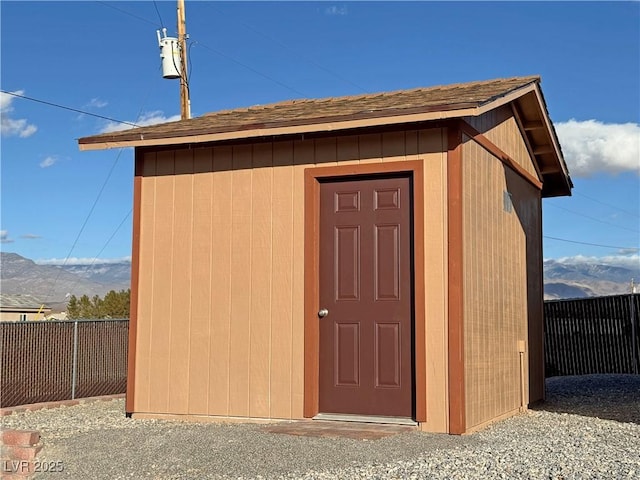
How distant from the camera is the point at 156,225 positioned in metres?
8.83

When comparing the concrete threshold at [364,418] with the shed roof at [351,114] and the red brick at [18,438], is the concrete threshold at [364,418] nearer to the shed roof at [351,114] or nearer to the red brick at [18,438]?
the red brick at [18,438]

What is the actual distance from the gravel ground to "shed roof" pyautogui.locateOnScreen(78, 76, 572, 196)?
2.95 m

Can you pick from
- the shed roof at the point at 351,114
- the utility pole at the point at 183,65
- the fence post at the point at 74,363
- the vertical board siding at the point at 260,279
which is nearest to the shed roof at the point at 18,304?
the utility pole at the point at 183,65

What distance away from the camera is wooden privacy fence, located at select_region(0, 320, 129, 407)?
1027 centimetres

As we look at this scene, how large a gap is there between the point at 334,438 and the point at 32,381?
218 inches

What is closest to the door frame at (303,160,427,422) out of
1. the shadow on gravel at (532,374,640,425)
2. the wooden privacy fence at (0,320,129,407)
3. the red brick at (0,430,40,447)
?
the red brick at (0,430,40,447)

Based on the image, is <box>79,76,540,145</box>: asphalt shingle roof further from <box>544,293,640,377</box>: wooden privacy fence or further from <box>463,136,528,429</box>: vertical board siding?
<box>544,293,640,377</box>: wooden privacy fence

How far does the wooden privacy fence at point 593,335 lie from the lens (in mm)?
16219

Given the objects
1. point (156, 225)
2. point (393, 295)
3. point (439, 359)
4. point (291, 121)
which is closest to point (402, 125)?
point (291, 121)

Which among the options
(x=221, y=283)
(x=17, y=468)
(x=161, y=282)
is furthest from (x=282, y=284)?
(x=17, y=468)

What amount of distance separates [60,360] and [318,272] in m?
4.95

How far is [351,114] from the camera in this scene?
7504mm

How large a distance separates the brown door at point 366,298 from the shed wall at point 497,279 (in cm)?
61

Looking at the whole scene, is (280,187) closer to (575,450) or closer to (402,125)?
(402,125)
